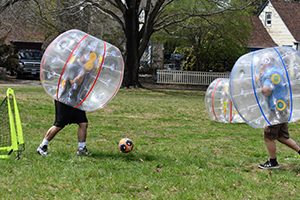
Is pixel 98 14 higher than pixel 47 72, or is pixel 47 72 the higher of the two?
pixel 98 14

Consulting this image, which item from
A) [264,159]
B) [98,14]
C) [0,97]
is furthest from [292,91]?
[98,14]

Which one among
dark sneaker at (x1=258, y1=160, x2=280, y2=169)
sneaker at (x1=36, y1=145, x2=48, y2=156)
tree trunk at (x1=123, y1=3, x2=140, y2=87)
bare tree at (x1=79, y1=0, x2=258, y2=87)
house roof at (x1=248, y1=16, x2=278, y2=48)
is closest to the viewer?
dark sneaker at (x1=258, y1=160, x2=280, y2=169)

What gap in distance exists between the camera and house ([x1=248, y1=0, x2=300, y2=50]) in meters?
46.8

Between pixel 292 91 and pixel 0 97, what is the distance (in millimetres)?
12380

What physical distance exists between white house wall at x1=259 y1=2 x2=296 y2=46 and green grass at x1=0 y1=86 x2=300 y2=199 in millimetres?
37091

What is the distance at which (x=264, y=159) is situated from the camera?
827 centimetres

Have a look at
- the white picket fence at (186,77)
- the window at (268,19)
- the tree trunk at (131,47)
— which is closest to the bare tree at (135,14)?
the tree trunk at (131,47)

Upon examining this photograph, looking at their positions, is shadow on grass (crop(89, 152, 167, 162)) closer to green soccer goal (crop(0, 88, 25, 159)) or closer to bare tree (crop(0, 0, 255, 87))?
green soccer goal (crop(0, 88, 25, 159))

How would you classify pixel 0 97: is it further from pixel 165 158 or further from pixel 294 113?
pixel 294 113

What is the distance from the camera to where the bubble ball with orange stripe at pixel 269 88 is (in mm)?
7039

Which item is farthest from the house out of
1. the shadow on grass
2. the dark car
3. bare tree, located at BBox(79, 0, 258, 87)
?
the shadow on grass

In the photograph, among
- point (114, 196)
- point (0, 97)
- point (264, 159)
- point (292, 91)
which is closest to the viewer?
point (114, 196)

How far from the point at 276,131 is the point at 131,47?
20487 mm

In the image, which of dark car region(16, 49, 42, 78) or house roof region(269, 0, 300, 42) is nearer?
dark car region(16, 49, 42, 78)
